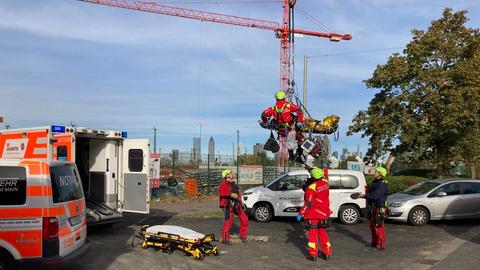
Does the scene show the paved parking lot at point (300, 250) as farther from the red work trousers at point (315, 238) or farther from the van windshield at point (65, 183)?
the van windshield at point (65, 183)

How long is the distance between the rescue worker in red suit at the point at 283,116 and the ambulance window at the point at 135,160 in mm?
3466

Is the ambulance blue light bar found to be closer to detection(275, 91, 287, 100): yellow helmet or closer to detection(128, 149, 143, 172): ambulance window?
detection(128, 149, 143, 172): ambulance window

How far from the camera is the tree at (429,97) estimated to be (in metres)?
21.1

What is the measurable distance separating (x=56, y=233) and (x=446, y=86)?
19356 millimetres

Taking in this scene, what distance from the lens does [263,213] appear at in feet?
51.7

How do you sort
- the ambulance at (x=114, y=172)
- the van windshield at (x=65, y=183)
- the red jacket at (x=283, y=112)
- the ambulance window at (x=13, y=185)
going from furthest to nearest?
the ambulance at (x=114, y=172)
the red jacket at (x=283, y=112)
the van windshield at (x=65, y=183)
the ambulance window at (x=13, y=185)

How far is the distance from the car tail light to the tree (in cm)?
1774

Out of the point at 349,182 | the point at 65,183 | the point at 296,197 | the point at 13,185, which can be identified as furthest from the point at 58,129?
the point at 349,182

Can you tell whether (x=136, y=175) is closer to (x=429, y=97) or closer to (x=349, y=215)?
(x=349, y=215)

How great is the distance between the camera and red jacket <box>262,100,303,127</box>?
11.5m

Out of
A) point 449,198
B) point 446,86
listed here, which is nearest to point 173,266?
point 449,198

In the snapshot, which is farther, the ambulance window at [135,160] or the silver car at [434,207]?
the silver car at [434,207]

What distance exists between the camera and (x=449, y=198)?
15125 mm

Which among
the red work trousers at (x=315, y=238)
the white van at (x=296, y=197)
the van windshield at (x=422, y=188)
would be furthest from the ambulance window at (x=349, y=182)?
the red work trousers at (x=315, y=238)
